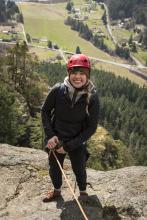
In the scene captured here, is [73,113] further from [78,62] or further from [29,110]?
[29,110]

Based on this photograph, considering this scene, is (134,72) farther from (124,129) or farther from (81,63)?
(81,63)

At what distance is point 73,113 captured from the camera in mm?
8266

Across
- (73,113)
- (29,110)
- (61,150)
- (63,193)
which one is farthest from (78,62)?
(29,110)

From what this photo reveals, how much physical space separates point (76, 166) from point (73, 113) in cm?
134

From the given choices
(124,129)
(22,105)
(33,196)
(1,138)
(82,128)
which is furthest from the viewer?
(124,129)

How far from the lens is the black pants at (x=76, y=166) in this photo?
8758 mm

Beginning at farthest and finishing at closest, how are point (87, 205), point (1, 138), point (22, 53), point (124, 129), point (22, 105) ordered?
point (124, 129)
point (22, 53)
point (22, 105)
point (1, 138)
point (87, 205)

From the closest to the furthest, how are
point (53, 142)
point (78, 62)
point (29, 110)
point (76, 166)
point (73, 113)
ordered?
point (78, 62) → point (73, 113) → point (53, 142) → point (76, 166) → point (29, 110)

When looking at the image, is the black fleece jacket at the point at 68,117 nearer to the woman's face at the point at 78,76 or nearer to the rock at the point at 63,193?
the woman's face at the point at 78,76

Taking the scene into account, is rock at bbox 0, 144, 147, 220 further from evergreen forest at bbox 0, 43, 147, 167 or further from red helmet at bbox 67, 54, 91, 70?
evergreen forest at bbox 0, 43, 147, 167

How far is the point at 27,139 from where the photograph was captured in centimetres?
4425

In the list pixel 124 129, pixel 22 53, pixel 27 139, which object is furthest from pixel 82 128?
pixel 124 129

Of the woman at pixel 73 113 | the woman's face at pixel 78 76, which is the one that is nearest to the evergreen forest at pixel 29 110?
the woman at pixel 73 113

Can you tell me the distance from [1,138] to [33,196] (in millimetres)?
27157
